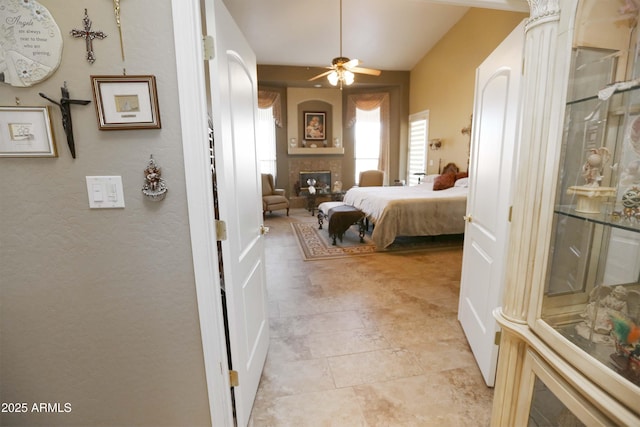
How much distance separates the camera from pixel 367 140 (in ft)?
25.0

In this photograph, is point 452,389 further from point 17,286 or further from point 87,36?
point 87,36

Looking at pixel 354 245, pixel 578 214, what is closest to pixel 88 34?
pixel 578 214

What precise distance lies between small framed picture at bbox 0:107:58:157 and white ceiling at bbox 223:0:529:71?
4218mm

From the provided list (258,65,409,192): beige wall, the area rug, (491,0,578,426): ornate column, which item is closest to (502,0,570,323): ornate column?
(491,0,578,426): ornate column

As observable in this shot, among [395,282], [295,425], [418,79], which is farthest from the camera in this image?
[418,79]

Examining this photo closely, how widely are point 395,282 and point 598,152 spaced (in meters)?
2.36

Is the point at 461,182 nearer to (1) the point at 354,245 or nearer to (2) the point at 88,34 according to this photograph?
(1) the point at 354,245

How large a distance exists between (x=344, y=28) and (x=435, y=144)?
111 inches

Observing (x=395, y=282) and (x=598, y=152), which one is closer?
(x=598, y=152)

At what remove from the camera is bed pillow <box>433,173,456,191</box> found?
474cm

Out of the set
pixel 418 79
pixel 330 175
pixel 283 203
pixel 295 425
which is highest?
pixel 418 79

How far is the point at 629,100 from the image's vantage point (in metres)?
0.79

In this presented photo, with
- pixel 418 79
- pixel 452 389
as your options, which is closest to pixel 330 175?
pixel 418 79

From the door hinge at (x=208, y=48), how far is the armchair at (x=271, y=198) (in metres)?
4.77
